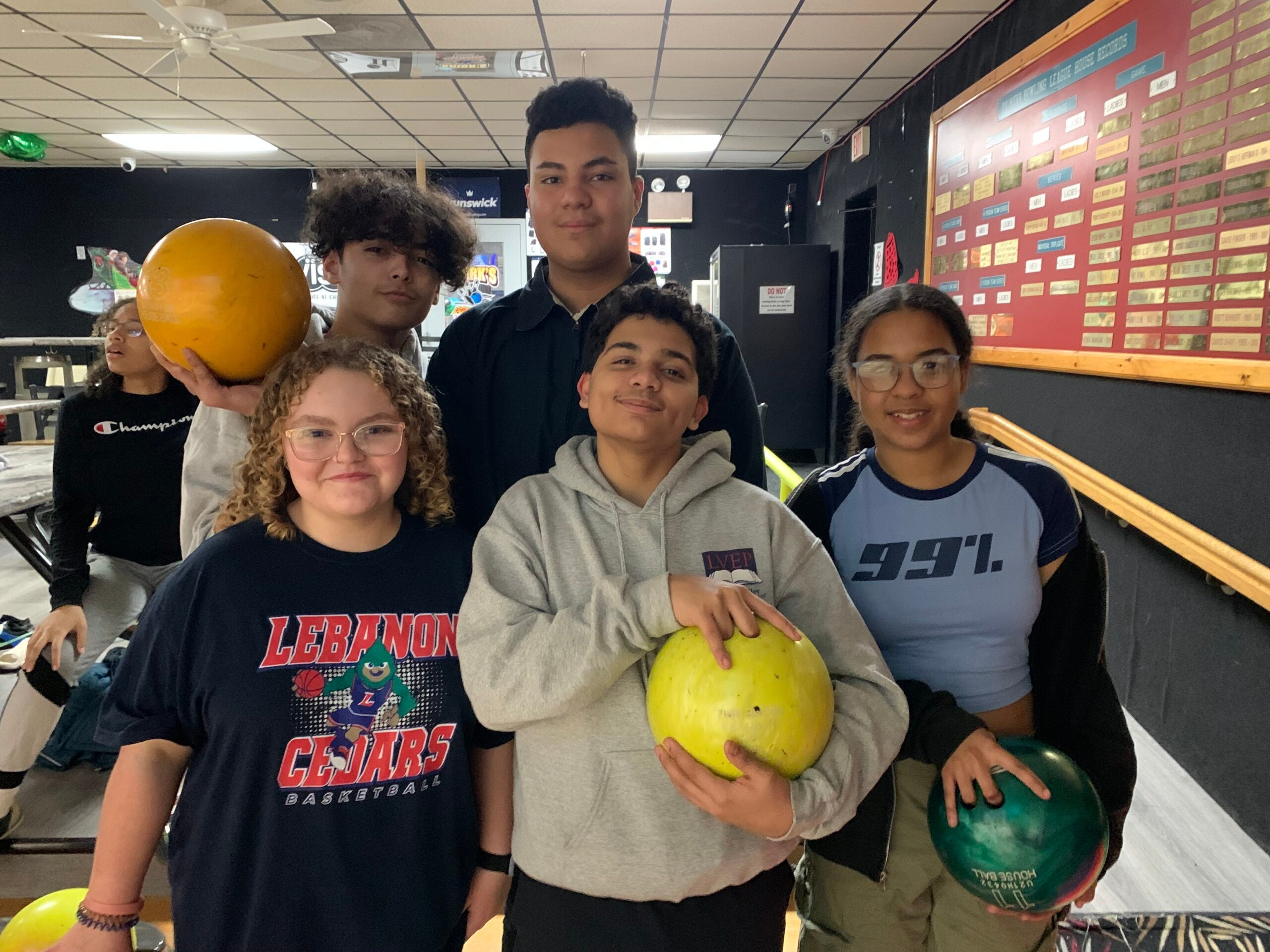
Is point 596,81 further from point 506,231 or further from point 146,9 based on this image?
point 506,231

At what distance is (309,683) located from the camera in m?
1.05

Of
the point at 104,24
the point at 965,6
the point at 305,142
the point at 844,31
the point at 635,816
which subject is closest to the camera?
the point at 635,816

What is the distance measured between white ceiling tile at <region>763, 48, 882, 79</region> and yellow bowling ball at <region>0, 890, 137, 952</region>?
476 centimetres

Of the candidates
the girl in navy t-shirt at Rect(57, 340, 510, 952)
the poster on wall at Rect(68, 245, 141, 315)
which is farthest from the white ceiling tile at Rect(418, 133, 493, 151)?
the girl in navy t-shirt at Rect(57, 340, 510, 952)

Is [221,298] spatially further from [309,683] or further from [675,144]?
[675,144]

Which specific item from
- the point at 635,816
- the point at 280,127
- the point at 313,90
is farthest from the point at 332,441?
the point at 280,127

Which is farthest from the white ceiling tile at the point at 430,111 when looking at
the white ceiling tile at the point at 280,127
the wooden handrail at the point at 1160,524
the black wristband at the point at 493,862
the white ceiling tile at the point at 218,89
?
the black wristband at the point at 493,862

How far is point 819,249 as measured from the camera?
6.67 meters

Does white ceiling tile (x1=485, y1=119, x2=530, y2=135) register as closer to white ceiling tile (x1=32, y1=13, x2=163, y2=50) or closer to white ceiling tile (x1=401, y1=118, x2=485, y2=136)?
white ceiling tile (x1=401, y1=118, x2=485, y2=136)

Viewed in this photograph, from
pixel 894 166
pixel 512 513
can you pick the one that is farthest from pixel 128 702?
pixel 894 166

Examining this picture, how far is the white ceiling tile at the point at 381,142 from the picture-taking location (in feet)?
21.2

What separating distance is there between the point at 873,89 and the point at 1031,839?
5.18 meters

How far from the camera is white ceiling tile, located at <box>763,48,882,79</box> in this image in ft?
14.5

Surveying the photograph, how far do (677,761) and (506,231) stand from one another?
7.68 m
